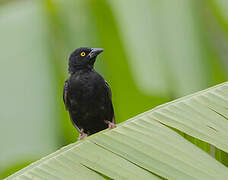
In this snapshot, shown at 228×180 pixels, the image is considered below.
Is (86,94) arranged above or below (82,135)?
above

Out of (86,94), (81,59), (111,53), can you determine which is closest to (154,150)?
(111,53)

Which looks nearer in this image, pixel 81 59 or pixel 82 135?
pixel 82 135

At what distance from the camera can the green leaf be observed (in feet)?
6.14

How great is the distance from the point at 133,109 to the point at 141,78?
284 mm

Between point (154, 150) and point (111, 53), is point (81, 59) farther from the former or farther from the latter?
point (154, 150)

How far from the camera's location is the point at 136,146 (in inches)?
80.4

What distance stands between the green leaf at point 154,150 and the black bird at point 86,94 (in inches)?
59.0

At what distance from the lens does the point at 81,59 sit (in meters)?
4.08

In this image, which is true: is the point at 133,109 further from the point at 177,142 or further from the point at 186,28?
the point at 177,142

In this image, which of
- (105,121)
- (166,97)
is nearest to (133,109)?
(166,97)

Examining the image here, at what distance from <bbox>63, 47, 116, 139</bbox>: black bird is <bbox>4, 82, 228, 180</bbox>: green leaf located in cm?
150

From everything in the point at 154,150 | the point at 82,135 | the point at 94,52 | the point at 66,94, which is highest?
the point at 94,52

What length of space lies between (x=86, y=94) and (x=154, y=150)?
5.99ft

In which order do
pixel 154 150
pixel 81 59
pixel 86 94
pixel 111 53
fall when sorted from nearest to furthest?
pixel 154 150 → pixel 111 53 → pixel 86 94 → pixel 81 59
